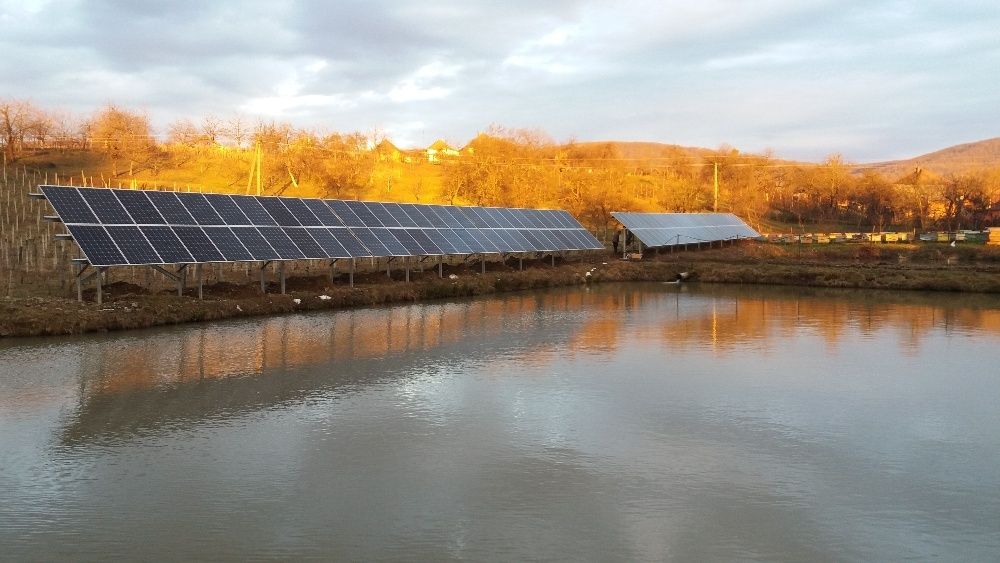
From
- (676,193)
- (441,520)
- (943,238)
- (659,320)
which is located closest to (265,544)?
(441,520)

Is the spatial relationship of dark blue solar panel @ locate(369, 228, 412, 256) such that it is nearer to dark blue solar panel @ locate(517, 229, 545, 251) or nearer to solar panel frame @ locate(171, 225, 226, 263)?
solar panel frame @ locate(171, 225, 226, 263)

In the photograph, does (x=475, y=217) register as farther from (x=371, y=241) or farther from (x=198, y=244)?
(x=198, y=244)

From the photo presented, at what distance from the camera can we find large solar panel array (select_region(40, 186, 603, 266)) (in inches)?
898

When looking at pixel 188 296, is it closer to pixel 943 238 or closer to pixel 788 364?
pixel 788 364

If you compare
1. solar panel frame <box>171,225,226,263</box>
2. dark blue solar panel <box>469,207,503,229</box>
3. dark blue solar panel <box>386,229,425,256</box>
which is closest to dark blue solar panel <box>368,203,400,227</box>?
dark blue solar panel <box>386,229,425,256</box>

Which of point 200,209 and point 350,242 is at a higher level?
point 200,209

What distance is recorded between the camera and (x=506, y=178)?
6894 cm

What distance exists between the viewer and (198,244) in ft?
82.1

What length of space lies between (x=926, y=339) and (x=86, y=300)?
84.5 ft

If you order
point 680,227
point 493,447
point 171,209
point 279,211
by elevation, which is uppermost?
point 680,227

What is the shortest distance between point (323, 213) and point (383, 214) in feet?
13.1

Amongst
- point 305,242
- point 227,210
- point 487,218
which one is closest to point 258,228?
point 227,210

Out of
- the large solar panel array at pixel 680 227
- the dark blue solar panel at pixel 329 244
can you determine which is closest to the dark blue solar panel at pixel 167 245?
the dark blue solar panel at pixel 329 244

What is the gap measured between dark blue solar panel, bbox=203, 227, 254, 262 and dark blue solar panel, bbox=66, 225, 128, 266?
12.5ft
